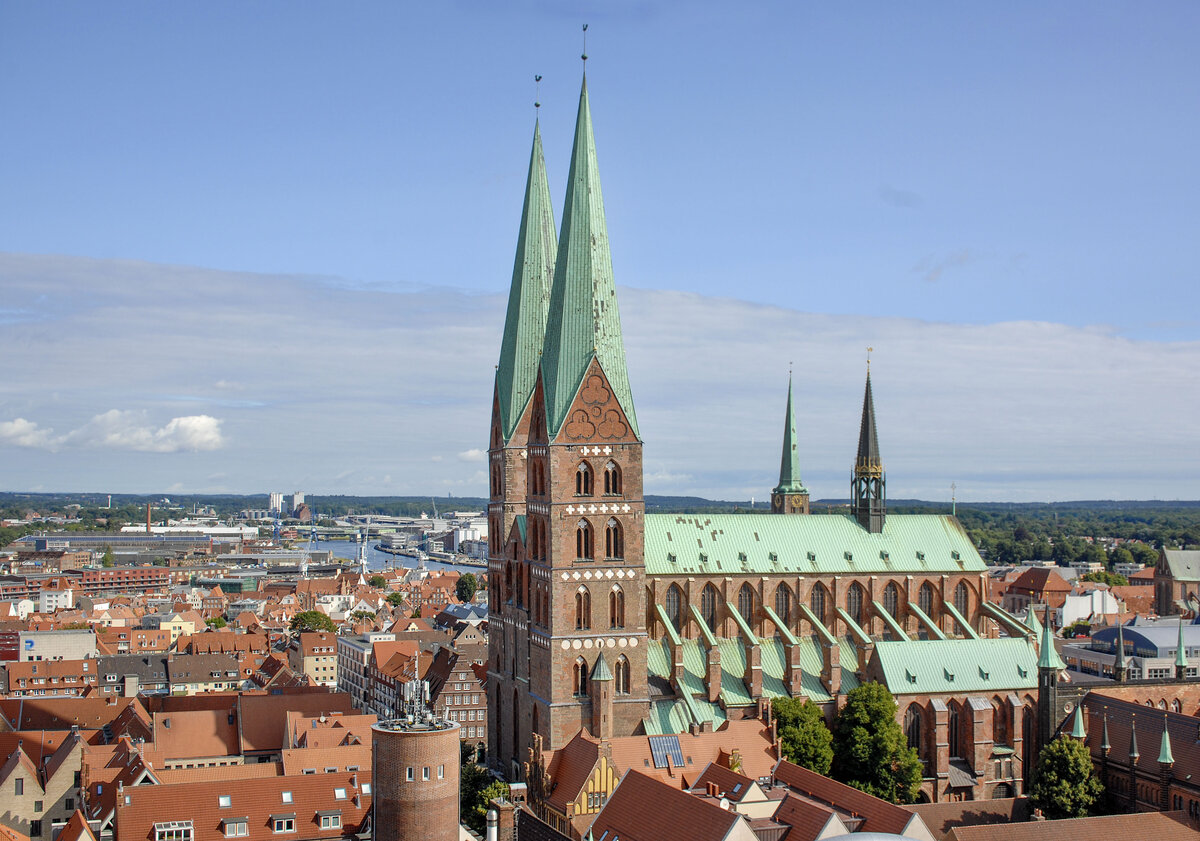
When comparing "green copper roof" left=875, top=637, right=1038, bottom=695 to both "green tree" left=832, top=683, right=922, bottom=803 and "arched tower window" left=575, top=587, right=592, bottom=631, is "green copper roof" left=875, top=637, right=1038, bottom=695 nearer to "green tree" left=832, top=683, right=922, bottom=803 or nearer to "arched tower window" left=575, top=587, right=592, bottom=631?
"green tree" left=832, top=683, right=922, bottom=803

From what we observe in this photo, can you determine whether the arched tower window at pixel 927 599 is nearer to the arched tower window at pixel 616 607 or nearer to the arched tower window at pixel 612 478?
the arched tower window at pixel 616 607

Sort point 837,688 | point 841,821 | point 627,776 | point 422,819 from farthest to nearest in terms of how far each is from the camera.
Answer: point 837,688 → point 627,776 → point 841,821 → point 422,819

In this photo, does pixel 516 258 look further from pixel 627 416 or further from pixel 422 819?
pixel 422 819

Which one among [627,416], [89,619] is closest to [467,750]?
[627,416]

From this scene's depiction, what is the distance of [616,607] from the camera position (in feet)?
266

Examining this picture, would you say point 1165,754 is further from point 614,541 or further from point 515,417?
point 515,417

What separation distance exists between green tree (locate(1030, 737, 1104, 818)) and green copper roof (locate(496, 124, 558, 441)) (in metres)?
39.4

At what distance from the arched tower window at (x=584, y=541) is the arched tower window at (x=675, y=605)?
11.0 meters

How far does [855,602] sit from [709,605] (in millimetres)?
11927

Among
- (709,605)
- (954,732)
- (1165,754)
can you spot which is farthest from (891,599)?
(1165,754)

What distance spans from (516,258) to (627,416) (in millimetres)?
16952

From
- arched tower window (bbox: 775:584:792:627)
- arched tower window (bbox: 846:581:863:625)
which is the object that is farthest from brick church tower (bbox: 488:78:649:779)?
arched tower window (bbox: 846:581:863:625)

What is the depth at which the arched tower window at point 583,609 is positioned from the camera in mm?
80438

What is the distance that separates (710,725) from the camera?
8156cm
